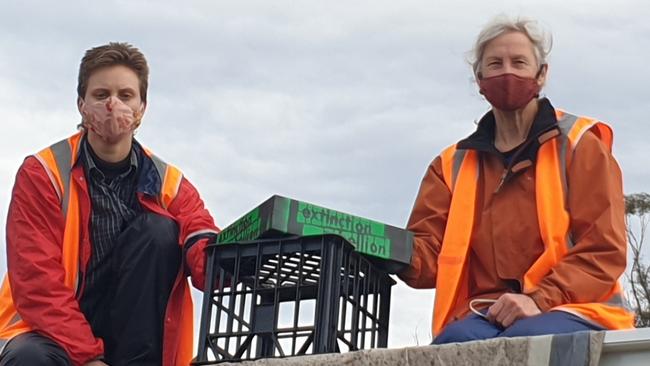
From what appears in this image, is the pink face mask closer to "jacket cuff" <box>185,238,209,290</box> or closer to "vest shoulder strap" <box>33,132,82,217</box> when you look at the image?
"vest shoulder strap" <box>33,132,82,217</box>

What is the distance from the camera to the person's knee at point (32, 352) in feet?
10.8

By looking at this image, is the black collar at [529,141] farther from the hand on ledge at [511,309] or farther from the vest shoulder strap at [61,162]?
the vest shoulder strap at [61,162]

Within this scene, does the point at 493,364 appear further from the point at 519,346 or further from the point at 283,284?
the point at 283,284

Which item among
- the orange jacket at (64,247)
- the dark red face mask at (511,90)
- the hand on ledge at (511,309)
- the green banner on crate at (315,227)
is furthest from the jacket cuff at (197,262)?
the dark red face mask at (511,90)

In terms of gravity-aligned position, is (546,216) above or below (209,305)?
above

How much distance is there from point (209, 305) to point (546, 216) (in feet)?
3.20

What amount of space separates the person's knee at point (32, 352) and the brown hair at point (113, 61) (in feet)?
2.76

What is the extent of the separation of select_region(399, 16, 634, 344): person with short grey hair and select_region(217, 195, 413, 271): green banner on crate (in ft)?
0.54

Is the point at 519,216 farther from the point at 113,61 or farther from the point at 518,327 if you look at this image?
the point at 113,61

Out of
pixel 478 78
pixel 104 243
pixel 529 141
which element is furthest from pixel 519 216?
pixel 104 243

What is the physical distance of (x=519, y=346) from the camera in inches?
106

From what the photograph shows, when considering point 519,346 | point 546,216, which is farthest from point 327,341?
point 546,216

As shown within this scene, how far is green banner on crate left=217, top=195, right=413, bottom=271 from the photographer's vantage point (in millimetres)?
3141

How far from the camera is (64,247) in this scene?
11.9ft
